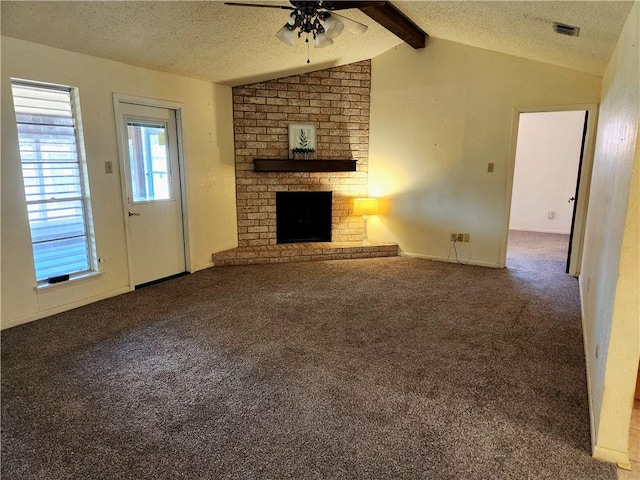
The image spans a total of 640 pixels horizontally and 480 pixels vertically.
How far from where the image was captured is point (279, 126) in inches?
211

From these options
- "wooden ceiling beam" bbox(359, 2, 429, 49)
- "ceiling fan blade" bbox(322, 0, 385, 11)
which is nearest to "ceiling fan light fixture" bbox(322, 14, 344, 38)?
"ceiling fan blade" bbox(322, 0, 385, 11)

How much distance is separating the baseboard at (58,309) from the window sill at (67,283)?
0.56 feet

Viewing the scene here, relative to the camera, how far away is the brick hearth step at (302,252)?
5.14m

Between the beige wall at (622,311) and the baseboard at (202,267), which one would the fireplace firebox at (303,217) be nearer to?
the baseboard at (202,267)

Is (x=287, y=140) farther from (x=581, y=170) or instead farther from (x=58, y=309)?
(x=581, y=170)

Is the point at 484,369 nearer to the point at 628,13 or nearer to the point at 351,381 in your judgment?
the point at 351,381

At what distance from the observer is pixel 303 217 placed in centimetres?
572

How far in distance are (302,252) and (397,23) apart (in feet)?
9.50

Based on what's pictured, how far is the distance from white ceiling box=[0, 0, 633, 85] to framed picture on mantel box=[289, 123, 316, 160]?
849 mm

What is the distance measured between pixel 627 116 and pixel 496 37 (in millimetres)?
2421

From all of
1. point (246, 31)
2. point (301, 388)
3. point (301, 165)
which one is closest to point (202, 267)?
point (301, 165)

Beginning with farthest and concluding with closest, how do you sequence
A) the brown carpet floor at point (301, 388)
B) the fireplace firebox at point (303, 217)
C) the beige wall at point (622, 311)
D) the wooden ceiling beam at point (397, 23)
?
1. the fireplace firebox at point (303, 217)
2. the wooden ceiling beam at point (397, 23)
3. the brown carpet floor at point (301, 388)
4. the beige wall at point (622, 311)

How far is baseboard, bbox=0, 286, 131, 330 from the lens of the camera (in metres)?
3.19

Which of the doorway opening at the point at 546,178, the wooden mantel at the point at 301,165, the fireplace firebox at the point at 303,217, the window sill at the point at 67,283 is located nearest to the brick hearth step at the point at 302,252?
the fireplace firebox at the point at 303,217
